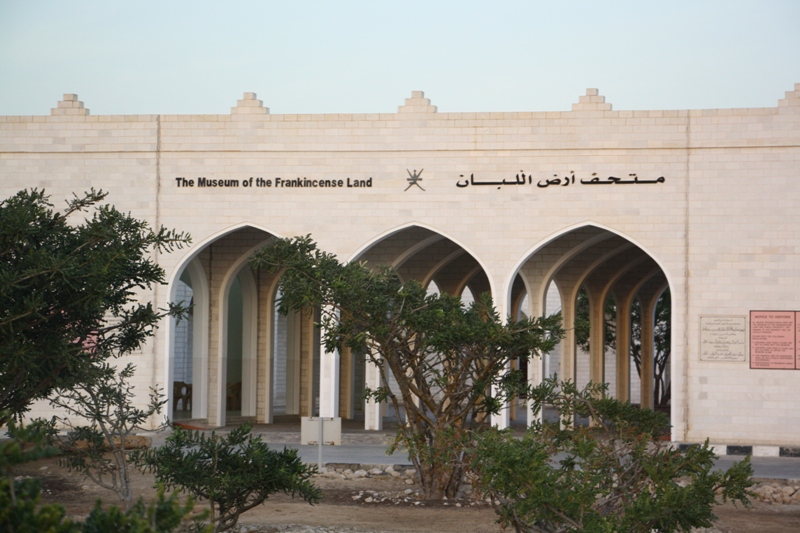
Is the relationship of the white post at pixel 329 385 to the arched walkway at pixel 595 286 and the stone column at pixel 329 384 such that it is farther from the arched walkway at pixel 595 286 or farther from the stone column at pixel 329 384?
the arched walkway at pixel 595 286

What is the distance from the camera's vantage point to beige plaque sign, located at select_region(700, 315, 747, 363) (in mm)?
15188

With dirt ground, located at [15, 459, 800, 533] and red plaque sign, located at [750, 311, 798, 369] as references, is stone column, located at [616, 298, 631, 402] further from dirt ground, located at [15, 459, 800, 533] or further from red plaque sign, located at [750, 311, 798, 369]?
dirt ground, located at [15, 459, 800, 533]

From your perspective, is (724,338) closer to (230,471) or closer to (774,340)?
(774,340)

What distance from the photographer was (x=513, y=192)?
52.2ft

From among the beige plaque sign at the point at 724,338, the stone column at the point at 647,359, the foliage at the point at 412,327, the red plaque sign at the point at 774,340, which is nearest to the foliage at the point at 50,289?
the foliage at the point at 412,327

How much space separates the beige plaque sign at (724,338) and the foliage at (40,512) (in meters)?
12.8

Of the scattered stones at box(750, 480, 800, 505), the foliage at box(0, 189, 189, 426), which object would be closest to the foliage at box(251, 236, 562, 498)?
the foliage at box(0, 189, 189, 426)

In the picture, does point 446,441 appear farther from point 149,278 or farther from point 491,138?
point 491,138

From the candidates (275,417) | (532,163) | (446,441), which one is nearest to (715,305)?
(532,163)

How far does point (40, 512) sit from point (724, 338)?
43.8 feet

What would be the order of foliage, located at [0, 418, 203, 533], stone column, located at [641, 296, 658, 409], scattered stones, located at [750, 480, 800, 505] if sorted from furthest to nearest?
stone column, located at [641, 296, 658, 409] < scattered stones, located at [750, 480, 800, 505] < foliage, located at [0, 418, 203, 533]

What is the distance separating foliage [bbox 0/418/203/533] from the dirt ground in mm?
6236

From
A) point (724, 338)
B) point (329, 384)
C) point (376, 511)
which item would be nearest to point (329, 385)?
point (329, 384)

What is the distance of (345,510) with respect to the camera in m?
10.6
